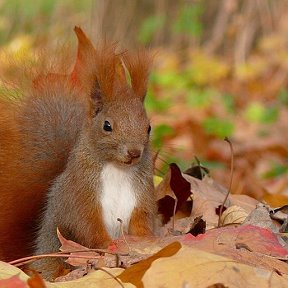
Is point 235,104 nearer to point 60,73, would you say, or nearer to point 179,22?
point 179,22

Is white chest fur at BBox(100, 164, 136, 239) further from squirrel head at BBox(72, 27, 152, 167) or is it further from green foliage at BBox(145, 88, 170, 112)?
green foliage at BBox(145, 88, 170, 112)

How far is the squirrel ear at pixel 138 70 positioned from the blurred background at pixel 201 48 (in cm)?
460

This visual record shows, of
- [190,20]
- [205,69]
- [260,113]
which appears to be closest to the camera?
[260,113]

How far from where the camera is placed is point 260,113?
10.2 m

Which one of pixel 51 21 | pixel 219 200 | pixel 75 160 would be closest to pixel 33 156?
pixel 75 160

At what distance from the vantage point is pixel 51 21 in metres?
10.1

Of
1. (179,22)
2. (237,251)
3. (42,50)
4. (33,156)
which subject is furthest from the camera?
(179,22)

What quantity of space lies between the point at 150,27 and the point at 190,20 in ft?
1.72

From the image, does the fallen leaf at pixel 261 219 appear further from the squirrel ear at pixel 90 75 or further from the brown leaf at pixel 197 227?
the squirrel ear at pixel 90 75

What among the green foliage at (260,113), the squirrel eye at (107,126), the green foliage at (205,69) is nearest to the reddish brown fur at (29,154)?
the squirrel eye at (107,126)

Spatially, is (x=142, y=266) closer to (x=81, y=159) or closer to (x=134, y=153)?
(x=134, y=153)

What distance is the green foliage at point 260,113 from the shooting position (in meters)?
9.70

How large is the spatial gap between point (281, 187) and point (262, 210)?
2.83m

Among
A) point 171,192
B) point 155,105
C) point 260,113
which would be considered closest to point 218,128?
point 155,105
